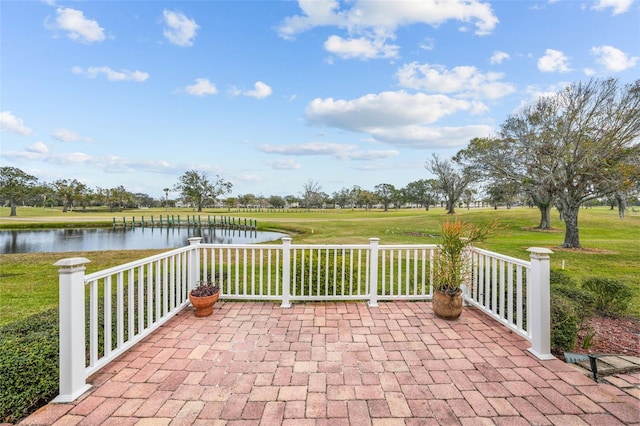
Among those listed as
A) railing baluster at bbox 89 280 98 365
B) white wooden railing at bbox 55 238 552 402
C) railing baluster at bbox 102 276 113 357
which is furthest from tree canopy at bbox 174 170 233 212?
railing baluster at bbox 89 280 98 365

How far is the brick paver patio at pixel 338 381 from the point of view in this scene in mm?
1860

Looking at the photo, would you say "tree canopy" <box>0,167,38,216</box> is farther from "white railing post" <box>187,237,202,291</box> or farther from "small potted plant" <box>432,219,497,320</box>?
"small potted plant" <box>432,219,497,320</box>

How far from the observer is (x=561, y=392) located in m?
2.13

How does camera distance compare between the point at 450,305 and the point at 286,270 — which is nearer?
the point at 450,305

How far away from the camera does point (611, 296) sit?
398cm

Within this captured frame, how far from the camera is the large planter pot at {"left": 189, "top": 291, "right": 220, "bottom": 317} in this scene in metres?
3.56

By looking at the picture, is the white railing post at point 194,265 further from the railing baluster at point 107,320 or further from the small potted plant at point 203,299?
the railing baluster at point 107,320

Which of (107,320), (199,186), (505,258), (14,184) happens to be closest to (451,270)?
(505,258)

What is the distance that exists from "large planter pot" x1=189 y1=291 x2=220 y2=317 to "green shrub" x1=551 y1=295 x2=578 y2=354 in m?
3.97

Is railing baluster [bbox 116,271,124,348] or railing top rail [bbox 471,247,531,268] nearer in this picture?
railing baluster [bbox 116,271,124,348]

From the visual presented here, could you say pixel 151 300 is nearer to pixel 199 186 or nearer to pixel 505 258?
pixel 505 258

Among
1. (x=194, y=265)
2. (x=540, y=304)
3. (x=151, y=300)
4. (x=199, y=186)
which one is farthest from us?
(x=199, y=186)

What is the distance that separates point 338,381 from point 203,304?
2.13 meters

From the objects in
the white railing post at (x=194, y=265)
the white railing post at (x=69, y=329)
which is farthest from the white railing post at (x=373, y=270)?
the white railing post at (x=69, y=329)
